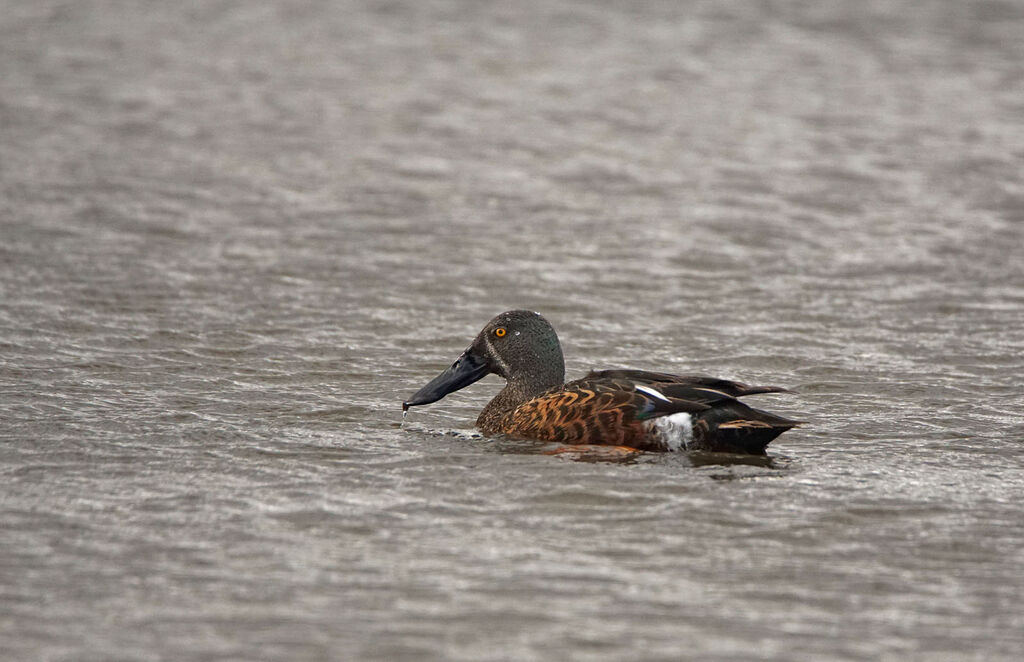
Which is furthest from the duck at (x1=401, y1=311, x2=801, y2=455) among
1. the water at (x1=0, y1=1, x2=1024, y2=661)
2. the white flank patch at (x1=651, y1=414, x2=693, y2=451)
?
the water at (x1=0, y1=1, x2=1024, y2=661)

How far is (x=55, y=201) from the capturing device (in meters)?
14.2

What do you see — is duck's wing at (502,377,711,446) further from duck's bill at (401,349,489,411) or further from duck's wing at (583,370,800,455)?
duck's bill at (401,349,489,411)

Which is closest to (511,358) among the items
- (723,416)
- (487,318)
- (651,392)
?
(651,392)

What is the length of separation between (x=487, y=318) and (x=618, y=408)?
3148 millimetres

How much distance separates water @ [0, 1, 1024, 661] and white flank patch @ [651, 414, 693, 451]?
185 mm

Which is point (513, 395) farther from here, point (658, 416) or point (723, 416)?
point (723, 416)

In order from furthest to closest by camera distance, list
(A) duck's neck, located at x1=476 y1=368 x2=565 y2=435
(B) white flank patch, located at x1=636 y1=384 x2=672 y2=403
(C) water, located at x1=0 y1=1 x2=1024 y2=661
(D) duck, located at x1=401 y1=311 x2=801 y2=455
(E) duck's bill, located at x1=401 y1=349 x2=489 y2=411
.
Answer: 1. (E) duck's bill, located at x1=401 y1=349 x2=489 y2=411
2. (A) duck's neck, located at x1=476 y1=368 x2=565 y2=435
3. (B) white flank patch, located at x1=636 y1=384 x2=672 y2=403
4. (D) duck, located at x1=401 y1=311 x2=801 y2=455
5. (C) water, located at x1=0 y1=1 x2=1024 y2=661

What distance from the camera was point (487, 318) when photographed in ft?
37.7

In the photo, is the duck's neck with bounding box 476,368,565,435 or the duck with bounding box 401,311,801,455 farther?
the duck's neck with bounding box 476,368,565,435

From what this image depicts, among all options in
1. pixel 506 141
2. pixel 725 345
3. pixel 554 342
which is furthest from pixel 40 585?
pixel 506 141

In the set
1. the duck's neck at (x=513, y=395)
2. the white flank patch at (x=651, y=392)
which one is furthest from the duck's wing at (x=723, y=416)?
the duck's neck at (x=513, y=395)

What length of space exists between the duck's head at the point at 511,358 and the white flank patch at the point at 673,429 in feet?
3.48

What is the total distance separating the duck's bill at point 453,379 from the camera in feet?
30.2

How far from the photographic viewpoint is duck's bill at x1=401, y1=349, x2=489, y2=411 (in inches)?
363
